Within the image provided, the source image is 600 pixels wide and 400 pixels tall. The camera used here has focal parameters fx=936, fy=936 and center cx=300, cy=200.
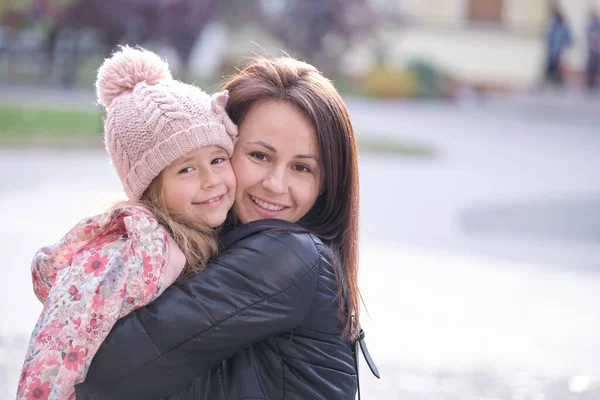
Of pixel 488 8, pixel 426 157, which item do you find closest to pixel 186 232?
pixel 426 157

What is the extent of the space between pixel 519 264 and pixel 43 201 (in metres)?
4.85

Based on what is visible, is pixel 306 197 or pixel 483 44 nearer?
pixel 306 197

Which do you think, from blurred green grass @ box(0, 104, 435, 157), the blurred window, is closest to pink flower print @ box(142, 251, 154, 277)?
blurred green grass @ box(0, 104, 435, 157)

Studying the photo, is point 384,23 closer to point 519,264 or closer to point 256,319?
point 519,264

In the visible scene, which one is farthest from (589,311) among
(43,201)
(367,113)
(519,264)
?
(367,113)

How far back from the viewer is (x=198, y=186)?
2.26 meters

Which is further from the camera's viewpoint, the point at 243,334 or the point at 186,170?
the point at 186,170

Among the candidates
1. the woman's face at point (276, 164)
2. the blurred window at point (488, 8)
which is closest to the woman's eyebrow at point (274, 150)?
the woman's face at point (276, 164)

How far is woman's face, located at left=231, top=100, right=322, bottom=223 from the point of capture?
2.29m

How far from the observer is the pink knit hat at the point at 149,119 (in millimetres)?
2230

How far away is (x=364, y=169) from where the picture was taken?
44.3ft

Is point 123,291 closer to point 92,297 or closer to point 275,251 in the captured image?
point 92,297

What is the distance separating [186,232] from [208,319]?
0.78 ft

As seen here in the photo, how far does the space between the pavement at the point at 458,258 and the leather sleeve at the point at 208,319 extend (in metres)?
0.48
